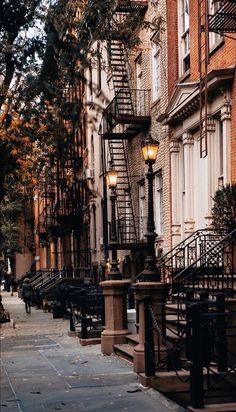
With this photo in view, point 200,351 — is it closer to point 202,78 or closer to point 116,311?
point 116,311

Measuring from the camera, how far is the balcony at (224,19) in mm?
12930

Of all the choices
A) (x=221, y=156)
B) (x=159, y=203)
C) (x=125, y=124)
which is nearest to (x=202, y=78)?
(x=221, y=156)

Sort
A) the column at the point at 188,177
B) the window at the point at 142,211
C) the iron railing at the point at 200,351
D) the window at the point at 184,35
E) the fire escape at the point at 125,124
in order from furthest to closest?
the window at the point at 142,211 → the fire escape at the point at 125,124 → the window at the point at 184,35 → the column at the point at 188,177 → the iron railing at the point at 200,351

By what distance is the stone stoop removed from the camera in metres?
13.2

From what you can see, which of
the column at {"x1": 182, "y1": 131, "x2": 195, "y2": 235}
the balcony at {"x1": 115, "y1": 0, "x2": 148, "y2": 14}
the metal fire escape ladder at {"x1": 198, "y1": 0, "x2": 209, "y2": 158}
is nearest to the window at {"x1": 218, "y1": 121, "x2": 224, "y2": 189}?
the metal fire escape ladder at {"x1": 198, "y1": 0, "x2": 209, "y2": 158}

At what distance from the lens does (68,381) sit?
444 inches

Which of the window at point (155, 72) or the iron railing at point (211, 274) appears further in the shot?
the window at point (155, 72)

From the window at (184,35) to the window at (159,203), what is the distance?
3498mm

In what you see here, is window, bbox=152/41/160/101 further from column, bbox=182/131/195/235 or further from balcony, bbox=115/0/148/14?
column, bbox=182/131/195/235

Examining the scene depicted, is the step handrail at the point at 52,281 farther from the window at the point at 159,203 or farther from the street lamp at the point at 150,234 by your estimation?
the street lamp at the point at 150,234

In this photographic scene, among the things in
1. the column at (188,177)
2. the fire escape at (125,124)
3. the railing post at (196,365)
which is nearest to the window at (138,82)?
the fire escape at (125,124)

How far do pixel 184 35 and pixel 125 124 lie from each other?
5.11 meters

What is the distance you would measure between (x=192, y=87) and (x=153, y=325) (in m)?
7.59

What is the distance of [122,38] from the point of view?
1439cm
